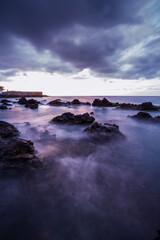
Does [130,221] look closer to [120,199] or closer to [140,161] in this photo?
[120,199]

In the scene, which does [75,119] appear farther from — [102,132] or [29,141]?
[29,141]

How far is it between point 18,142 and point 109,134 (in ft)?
19.2

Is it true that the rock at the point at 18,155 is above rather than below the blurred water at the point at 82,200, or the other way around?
above

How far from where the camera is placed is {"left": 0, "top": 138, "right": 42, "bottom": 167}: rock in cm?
404

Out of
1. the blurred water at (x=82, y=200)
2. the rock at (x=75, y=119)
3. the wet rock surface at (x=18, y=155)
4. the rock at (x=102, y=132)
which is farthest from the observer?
the rock at (x=75, y=119)

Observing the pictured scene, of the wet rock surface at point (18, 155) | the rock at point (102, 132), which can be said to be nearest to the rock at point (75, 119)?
the rock at point (102, 132)

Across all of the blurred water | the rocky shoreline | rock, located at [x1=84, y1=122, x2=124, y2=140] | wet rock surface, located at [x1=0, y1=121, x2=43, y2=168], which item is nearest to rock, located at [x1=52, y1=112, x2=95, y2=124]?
the rocky shoreline

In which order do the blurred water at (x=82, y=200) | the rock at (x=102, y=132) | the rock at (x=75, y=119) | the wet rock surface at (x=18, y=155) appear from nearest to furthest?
the blurred water at (x=82, y=200) < the wet rock surface at (x=18, y=155) < the rock at (x=102, y=132) < the rock at (x=75, y=119)

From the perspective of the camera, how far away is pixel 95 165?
181 inches

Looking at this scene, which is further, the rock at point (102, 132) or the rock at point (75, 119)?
the rock at point (75, 119)

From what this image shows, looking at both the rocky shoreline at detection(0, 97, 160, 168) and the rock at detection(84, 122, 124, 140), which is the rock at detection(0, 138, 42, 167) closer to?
the rocky shoreline at detection(0, 97, 160, 168)

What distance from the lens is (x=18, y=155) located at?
4.23 metres

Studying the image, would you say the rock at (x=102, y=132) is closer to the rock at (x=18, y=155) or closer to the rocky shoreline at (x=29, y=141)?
the rocky shoreline at (x=29, y=141)

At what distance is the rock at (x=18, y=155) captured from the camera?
159 inches
